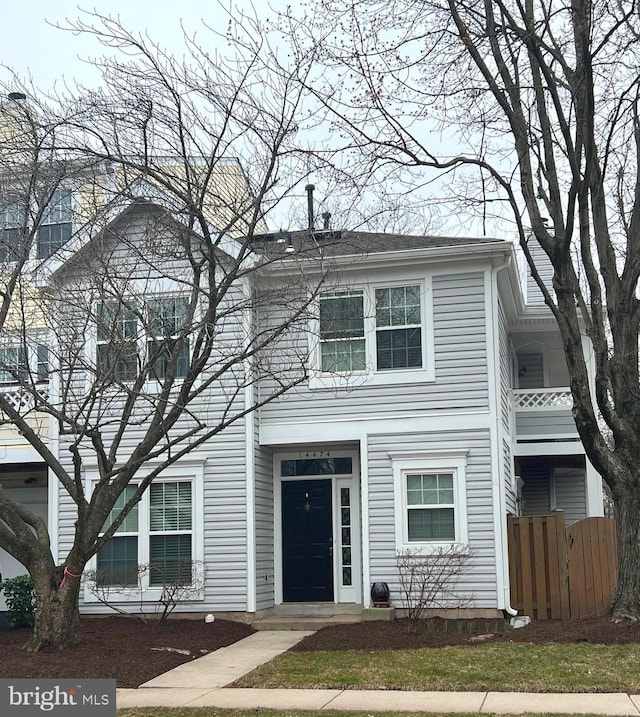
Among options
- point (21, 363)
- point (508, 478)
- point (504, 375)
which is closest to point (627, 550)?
point (508, 478)

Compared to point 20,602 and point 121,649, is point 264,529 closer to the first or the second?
point 20,602

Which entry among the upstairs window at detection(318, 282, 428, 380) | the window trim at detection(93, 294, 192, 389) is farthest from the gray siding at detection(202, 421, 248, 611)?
the upstairs window at detection(318, 282, 428, 380)

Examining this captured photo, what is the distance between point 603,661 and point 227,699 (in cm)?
401

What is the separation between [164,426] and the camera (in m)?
11.9

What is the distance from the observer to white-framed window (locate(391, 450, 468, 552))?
→ 1493 cm

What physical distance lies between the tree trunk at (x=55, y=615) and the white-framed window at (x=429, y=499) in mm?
5378

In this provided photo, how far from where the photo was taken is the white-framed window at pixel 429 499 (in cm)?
1493

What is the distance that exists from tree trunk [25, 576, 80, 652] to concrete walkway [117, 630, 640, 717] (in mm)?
1785

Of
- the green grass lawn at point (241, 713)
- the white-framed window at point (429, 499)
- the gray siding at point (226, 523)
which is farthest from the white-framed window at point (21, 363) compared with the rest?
the white-framed window at point (429, 499)

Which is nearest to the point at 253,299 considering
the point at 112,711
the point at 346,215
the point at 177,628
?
the point at 346,215

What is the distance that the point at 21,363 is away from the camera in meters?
13.8

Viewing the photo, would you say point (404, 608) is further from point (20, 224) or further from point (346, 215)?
point (20, 224)

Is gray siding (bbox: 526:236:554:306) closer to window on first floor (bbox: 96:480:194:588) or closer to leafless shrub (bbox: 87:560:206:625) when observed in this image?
window on first floor (bbox: 96:480:194:588)

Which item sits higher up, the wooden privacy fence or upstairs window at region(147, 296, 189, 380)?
upstairs window at region(147, 296, 189, 380)
